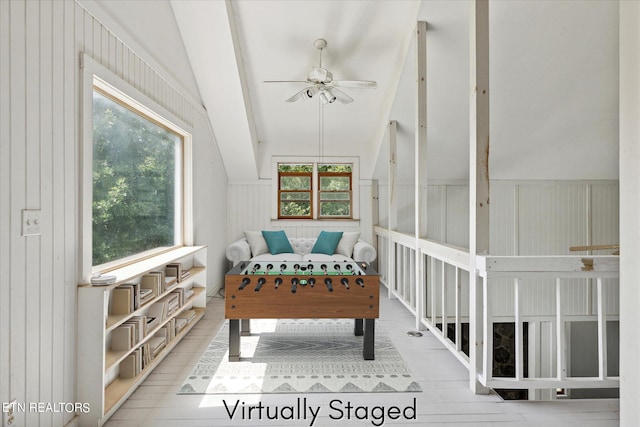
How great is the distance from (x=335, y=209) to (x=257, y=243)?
154cm

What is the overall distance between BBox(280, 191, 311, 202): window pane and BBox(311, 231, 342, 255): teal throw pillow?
97cm

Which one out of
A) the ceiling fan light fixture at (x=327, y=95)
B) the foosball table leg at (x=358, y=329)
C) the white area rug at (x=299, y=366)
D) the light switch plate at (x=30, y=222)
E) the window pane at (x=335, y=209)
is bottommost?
the white area rug at (x=299, y=366)

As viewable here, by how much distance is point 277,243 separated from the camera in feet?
17.8

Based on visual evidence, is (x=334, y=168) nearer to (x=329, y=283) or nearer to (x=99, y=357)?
(x=329, y=283)

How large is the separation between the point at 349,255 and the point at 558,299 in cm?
341

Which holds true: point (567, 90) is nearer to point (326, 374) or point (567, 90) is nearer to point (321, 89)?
point (321, 89)

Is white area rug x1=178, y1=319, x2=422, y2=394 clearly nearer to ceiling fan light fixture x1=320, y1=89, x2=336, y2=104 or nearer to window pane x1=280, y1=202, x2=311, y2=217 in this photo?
ceiling fan light fixture x1=320, y1=89, x2=336, y2=104

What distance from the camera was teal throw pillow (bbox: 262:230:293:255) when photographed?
17.7ft

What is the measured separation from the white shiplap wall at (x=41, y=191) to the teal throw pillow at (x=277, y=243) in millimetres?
3442

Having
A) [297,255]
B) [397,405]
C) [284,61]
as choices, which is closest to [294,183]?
[297,255]

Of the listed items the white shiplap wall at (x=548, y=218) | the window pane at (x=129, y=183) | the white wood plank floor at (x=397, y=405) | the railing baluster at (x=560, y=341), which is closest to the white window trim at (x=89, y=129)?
the window pane at (x=129, y=183)

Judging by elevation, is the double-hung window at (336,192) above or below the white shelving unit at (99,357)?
above

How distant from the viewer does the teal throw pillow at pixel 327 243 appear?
5.43 metres

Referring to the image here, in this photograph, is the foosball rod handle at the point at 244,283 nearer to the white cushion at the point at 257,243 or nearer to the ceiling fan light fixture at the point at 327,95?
the ceiling fan light fixture at the point at 327,95
